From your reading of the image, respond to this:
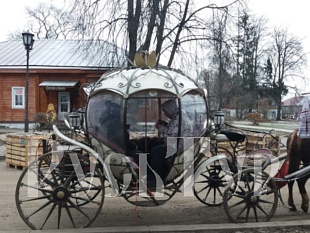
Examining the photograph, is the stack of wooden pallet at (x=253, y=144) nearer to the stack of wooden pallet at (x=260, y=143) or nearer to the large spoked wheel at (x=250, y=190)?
the stack of wooden pallet at (x=260, y=143)

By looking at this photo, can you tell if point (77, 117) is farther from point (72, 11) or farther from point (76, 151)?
point (72, 11)

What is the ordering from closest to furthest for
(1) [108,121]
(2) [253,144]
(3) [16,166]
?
(1) [108,121] → (3) [16,166] → (2) [253,144]

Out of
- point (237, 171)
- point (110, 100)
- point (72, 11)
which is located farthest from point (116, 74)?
point (72, 11)

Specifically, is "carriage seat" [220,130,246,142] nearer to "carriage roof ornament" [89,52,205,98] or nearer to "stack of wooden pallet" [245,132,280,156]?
"carriage roof ornament" [89,52,205,98]

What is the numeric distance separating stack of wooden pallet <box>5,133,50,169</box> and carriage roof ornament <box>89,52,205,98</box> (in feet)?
18.9

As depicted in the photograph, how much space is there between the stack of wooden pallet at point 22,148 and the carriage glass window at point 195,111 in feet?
20.6

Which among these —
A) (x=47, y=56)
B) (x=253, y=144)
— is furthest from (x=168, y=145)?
(x=47, y=56)

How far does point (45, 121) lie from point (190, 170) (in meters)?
16.0

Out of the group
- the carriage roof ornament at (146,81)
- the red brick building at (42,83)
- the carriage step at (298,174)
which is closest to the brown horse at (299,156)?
the carriage step at (298,174)

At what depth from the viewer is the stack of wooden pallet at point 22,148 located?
11047 millimetres

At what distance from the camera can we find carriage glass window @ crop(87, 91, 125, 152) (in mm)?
5406

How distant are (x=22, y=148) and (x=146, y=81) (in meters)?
6.83

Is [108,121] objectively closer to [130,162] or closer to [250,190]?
[130,162]

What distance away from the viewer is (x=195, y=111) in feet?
18.7
